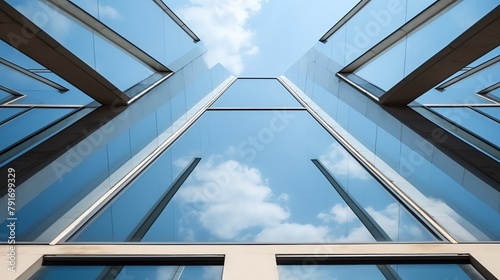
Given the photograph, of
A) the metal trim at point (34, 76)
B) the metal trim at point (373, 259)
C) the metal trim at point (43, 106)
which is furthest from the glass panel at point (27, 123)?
the metal trim at point (373, 259)

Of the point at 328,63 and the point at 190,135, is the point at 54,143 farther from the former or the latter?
the point at 328,63

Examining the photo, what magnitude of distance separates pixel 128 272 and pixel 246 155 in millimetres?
3339

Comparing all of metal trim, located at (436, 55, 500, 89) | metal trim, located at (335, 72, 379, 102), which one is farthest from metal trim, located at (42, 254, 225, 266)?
metal trim, located at (436, 55, 500, 89)

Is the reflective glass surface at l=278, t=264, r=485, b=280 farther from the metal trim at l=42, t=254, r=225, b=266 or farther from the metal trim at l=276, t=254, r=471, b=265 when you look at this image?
the metal trim at l=42, t=254, r=225, b=266

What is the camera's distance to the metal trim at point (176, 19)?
9.64 metres

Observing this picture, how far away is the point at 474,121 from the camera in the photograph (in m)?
7.02

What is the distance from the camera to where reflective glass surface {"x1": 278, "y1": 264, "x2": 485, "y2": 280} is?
301cm

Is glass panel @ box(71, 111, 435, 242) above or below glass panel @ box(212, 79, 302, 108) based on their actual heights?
below

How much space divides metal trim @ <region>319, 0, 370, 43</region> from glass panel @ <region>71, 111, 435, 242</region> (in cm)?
459

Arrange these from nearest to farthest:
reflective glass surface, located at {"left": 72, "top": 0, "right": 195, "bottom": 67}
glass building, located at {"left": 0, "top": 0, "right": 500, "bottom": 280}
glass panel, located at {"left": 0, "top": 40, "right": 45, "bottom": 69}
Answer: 1. glass building, located at {"left": 0, "top": 0, "right": 500, "bottom": 280}
2. reflective glass surface, located at {"left": 72, "top": 0, "right": 195, "bottom": 67}
3. glass panel, located at {"left": 0, "top": 40, "right": 45, "bottom": 69}

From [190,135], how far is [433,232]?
4725 millimetres

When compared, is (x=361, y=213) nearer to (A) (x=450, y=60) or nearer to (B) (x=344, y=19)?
(A) (x=450, y=60)

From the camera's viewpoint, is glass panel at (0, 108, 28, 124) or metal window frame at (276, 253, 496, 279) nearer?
metal window frame at (276, 253, 496, 279)

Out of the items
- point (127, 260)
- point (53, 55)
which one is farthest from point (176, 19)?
A: point (127, 260)
